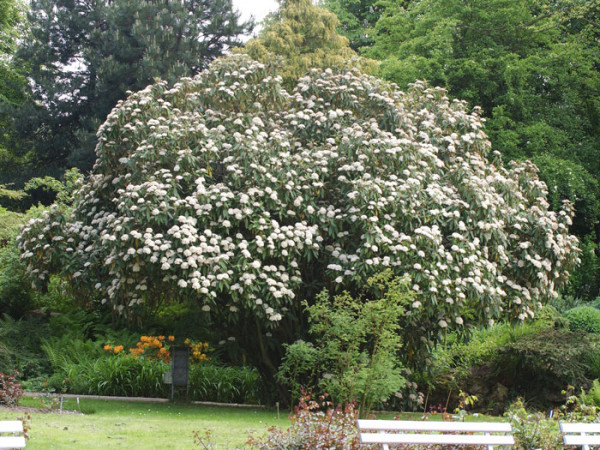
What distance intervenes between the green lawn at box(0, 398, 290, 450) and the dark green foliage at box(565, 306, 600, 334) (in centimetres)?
712

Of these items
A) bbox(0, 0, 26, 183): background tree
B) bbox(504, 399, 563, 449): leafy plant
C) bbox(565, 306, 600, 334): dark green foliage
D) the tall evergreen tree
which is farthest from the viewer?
bbox(0, 0, 26, 183): background tree

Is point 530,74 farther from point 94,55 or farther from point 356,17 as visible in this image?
point 94,55

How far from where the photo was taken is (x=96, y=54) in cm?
2259

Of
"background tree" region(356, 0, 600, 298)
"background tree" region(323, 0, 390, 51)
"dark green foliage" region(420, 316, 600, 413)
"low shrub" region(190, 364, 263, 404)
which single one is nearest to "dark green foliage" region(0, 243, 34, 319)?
"low shrub" region(190, 364, 263, 404)

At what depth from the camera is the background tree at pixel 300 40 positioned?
16984 millimetres

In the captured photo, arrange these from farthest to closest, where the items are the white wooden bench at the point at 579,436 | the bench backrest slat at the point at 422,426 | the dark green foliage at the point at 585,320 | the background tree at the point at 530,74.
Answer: the background tree at the point at 530,74 < the dark green foliage at the point at 585,320 < the white wooden bench at the point at 579,436 < the bench backrest slat at the point at 422,426

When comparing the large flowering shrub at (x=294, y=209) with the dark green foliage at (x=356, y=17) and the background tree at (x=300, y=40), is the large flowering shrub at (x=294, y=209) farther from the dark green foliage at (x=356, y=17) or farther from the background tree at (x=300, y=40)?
the dark green foliage at (x=356, y=17)

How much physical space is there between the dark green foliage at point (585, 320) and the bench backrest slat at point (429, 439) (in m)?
9.44

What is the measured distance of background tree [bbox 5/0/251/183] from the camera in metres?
21.5

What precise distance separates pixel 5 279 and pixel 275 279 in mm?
6850

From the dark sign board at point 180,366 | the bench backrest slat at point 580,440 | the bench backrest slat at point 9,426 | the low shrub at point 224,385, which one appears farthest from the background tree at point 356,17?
the bench backrest slat at point 9,426

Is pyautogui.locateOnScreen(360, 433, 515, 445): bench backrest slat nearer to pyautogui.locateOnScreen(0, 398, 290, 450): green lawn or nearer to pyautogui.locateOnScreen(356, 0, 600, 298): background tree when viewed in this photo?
pyautogui.locateOnScreen(0, 398, 290, 450): green lawn

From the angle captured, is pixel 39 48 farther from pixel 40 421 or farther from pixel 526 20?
pixel 40 421

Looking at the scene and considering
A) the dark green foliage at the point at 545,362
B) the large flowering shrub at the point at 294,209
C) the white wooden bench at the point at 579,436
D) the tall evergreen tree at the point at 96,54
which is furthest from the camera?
the tall evergreen tree at the point at 96,54
